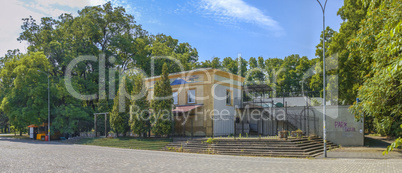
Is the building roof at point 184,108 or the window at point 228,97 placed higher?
the window at point 228,97

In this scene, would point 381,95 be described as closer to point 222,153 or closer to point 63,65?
point 222,153

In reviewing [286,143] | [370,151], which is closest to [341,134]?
[370,151]

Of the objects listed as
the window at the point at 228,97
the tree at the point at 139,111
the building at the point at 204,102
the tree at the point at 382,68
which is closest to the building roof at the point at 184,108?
the building at the point at 204,102

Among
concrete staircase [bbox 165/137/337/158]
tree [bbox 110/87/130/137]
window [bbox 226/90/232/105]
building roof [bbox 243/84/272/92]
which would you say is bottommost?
concrete staircase [bbox 165/137/337/158]

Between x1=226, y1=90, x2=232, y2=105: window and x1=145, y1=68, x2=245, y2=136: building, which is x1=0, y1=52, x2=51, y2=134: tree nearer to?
x1=145, y1=68, x2=245, y2=136: building

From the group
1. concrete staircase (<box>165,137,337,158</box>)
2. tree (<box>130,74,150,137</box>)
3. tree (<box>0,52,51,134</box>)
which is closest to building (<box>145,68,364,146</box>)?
tree (<box>130,74,150,137</box>)

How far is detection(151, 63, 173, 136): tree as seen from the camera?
25625mm

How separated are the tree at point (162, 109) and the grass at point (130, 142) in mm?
1045

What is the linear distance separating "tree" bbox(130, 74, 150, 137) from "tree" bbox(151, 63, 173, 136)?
1.21m

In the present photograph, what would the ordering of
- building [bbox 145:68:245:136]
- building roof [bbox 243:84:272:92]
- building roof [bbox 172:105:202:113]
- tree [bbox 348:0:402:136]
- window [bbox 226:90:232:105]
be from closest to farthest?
tree [bbox 348:0:402:136]
building roof [bbox 172:105:202:113]
building [bbox 145:68:245:136]
window [bbox 226:90:232:105]
building roof [bbox 243:84:272:92]

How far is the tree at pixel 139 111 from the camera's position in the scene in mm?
26984

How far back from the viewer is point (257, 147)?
64.5ft

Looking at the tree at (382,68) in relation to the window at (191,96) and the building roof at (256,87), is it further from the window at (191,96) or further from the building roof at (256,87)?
the window at (191,96)

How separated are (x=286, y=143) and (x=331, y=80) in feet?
33.2
